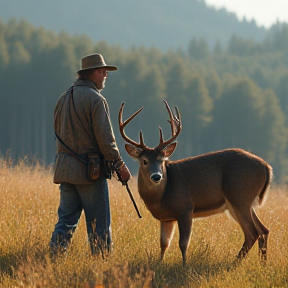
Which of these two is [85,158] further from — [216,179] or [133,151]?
[216,179]

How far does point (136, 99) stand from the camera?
73125 millimetres

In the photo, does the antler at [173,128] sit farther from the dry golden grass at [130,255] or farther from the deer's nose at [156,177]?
the dry golden grass at [130,255]

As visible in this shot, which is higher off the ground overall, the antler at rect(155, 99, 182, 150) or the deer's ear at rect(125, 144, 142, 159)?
the antler at rect(155, 99, 182, 150)

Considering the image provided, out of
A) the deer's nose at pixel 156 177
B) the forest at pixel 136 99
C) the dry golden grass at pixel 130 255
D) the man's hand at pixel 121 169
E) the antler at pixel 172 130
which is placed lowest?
the forest at pixel 136 99

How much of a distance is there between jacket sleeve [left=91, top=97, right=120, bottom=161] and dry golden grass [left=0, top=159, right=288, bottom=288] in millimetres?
1111

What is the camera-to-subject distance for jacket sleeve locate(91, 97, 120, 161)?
24.3 feet

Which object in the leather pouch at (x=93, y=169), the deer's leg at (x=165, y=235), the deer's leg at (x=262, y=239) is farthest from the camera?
→ the deer's leg at (x=165, y=235)

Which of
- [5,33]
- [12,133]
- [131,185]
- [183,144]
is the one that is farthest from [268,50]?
[131,185]

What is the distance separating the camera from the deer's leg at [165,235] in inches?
320

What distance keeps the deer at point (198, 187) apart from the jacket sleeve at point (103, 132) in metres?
0.58

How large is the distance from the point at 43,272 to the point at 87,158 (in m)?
1.54

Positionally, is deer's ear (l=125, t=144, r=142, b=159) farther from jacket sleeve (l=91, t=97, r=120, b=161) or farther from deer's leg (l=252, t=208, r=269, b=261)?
deer's leg (l=252, t=208, r=269, b=261)

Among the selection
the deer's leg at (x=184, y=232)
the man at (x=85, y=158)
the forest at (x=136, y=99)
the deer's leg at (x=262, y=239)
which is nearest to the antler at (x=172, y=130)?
the man at (x=85, y=158)

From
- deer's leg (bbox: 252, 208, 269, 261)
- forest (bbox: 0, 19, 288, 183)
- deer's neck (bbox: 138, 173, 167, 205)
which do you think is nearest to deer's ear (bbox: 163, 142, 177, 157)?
deer's neck (bbox: 138, 173, 167, 205)
